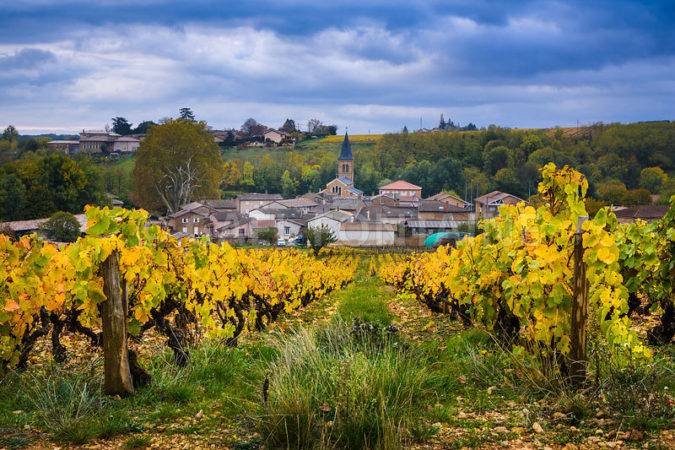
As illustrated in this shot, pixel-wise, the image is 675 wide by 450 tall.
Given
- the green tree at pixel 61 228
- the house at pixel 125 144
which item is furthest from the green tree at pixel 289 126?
the green tree at pixel 61 228

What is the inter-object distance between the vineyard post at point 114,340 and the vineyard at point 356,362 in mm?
13

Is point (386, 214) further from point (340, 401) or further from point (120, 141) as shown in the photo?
point (120, 141)

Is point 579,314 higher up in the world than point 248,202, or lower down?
higher up

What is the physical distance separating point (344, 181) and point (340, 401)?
104m

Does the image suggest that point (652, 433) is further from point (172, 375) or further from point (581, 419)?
point (172, 375)

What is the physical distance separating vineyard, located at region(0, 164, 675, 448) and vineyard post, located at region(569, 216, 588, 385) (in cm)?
1

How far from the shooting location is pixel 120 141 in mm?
134750

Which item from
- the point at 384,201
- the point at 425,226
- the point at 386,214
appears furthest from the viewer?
the point at 384,201

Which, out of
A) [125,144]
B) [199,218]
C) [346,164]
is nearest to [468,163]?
[346,164]

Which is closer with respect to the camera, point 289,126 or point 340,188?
point 340,188

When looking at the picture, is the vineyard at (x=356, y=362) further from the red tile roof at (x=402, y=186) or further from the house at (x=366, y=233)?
the red tile roof at (x=402, y=186)

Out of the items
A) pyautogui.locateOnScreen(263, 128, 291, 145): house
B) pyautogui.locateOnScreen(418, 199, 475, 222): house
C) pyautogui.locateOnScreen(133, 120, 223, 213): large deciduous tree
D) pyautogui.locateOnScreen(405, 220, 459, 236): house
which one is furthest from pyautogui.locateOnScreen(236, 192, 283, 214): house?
pyautogui.locateOnScreen(263, 128, 291, 145): house

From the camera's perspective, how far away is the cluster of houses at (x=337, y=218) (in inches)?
2601

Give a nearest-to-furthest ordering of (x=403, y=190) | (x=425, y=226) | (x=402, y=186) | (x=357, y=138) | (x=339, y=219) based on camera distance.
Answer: (x=339, y=219), (x=425, y=226), (x=403, y=190), (x=402, y=186), (x=357, y=138)
